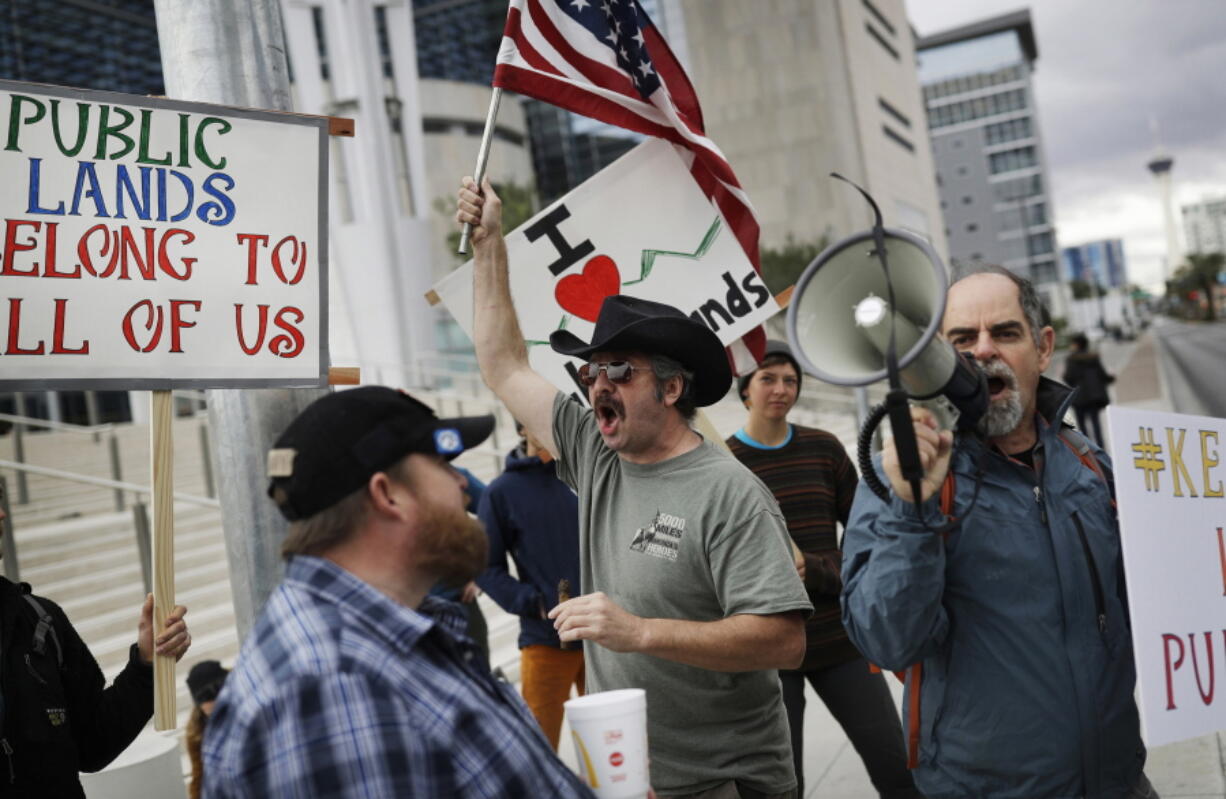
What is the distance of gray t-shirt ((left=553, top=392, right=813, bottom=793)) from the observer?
2.75 meters

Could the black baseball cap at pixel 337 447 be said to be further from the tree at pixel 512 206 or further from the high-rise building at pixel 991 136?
the high-rise building at pixel 991 136

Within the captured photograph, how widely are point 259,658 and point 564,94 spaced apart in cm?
294

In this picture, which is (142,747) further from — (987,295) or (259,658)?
(987,295)

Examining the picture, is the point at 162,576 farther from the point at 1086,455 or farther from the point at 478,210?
the point at 1086,455

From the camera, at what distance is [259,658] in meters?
1.59

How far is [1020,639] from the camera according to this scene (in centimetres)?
230

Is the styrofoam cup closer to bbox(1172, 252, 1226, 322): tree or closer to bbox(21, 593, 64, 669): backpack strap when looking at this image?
bbox(21, 593, 64, 669): backpack strap

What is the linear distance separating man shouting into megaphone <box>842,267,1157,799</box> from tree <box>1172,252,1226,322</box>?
447ft

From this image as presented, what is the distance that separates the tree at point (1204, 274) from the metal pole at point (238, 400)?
136m

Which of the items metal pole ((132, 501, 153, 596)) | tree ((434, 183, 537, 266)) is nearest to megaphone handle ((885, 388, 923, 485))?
metal pole ((132, 501, 153, 596))

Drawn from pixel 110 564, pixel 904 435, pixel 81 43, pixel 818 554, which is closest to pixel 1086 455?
pixel 904 435

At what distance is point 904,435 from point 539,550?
3437 millimetres

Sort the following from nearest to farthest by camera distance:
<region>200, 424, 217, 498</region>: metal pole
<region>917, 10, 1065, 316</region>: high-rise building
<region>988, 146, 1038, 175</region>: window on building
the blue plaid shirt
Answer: the blue plaid shirt
<region>200, 424, 217, 498</region>: metal pole
<region>917, 10, 1065, 316</region>: high-rise building
<region>988, 146, 1038, 175</region>: window on building

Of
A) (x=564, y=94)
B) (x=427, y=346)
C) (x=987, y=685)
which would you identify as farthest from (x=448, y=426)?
(x=427, y=346)
